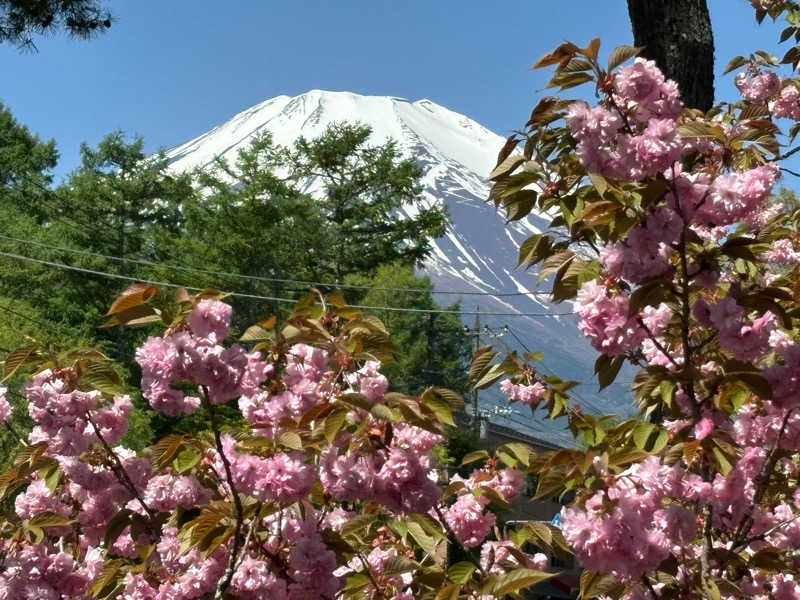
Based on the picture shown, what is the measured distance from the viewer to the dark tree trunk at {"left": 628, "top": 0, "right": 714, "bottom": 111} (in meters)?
3.01

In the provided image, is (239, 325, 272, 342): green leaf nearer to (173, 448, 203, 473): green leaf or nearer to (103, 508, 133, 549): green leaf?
(173, 448, 203, 473): green leaf

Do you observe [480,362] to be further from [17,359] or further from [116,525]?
[17,359]

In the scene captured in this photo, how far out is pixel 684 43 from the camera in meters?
3.01

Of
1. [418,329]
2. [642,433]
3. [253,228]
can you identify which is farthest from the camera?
[418,329]

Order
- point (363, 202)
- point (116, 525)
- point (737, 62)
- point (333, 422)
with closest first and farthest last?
1. point (333, 422)
2. point (116, 525)
3. point (737, 62)
4. point (363, 202)

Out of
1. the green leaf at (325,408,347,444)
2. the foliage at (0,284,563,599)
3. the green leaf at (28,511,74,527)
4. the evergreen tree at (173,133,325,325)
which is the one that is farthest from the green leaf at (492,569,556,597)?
the evergreen tree at (173,133,325,325)

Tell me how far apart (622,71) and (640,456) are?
754 mm

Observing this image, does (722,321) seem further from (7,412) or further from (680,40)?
(7,412)

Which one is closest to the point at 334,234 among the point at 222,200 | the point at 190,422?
the point at 222,200

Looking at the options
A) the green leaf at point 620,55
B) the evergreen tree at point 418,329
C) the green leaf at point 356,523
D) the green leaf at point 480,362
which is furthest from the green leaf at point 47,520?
the evergreen tree at point 418,329

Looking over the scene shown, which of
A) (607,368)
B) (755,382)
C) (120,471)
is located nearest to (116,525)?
(120,471)

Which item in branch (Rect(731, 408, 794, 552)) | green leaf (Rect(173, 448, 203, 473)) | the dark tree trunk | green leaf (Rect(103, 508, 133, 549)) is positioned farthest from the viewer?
the dark tree trunk

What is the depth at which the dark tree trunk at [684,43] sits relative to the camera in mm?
3014

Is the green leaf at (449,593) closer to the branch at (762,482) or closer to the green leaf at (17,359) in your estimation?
the branch at (762,482)
